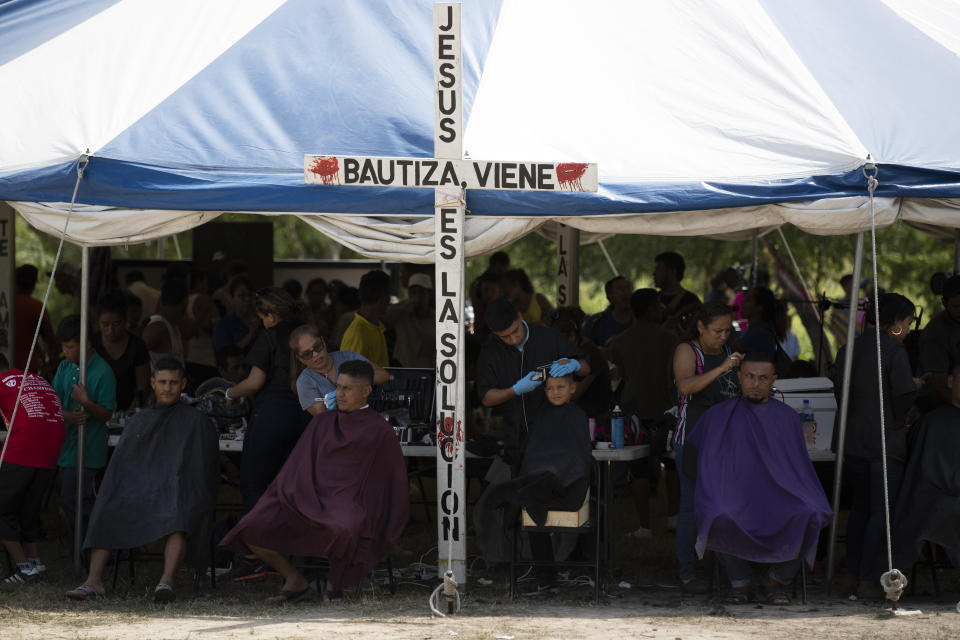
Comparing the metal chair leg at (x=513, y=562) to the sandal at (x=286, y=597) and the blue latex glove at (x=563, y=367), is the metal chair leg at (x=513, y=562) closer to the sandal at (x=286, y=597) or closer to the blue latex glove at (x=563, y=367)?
the blue latex glove at (x=563, y=367)

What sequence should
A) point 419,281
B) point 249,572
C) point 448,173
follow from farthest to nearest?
point 419,281 < point 249,572 < point 448,173

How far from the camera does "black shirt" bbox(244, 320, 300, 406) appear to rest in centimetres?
684

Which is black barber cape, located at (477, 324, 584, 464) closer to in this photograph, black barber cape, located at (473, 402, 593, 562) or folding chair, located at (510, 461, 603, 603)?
black barber cape, located at (473, 402, 593, 562)

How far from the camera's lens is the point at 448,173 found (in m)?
6.23

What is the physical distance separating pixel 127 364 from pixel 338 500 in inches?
87.7

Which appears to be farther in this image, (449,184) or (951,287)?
(951,287)

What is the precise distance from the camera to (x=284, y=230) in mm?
28875

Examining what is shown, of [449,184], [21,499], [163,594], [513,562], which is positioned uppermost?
[449,184]

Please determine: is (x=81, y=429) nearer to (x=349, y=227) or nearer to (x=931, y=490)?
(x=349, y=227)

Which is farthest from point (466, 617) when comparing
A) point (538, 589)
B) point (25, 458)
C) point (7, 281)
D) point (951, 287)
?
point (7, 281)

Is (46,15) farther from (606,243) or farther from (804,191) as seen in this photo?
(606,243)

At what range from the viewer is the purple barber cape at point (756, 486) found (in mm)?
6254

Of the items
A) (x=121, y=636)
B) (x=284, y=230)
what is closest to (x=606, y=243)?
(x=284, y=230)

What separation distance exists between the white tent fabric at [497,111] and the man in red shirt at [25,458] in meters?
0.89
